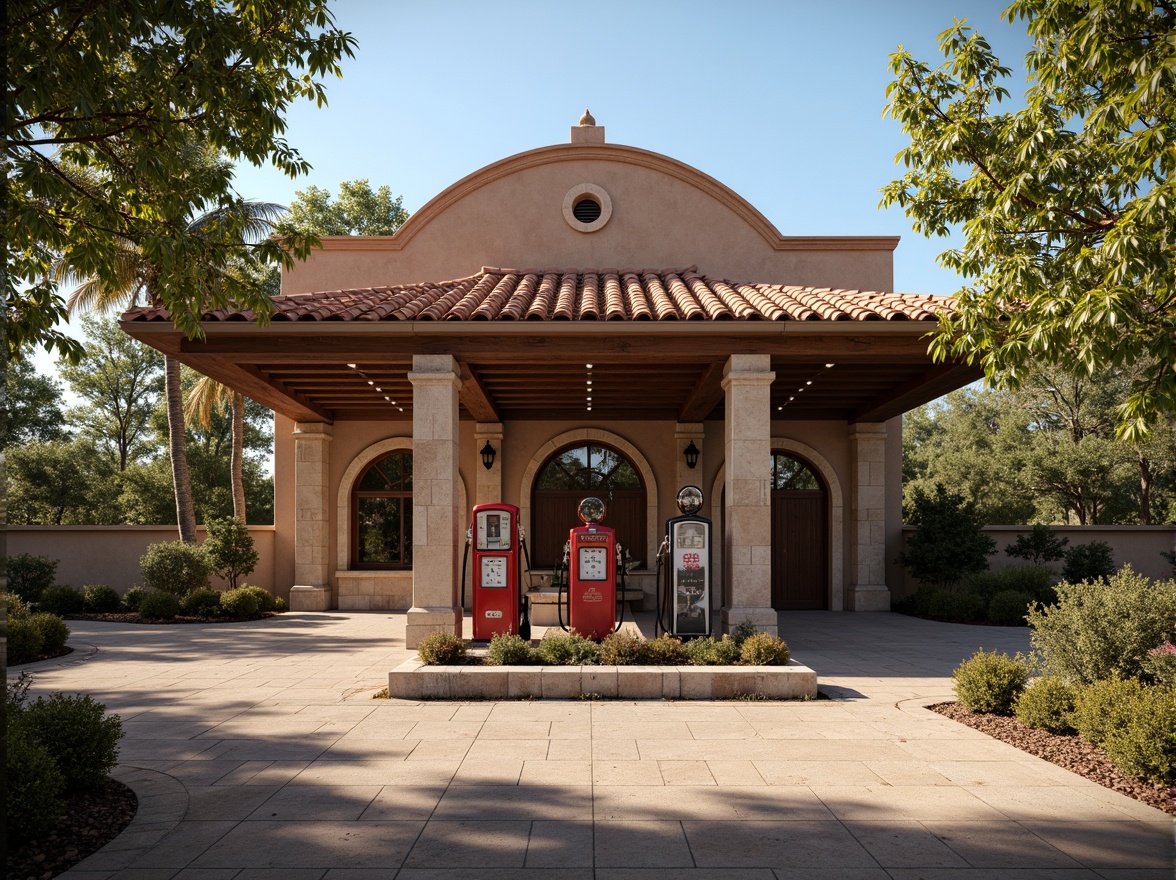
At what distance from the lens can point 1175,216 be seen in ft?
17.8

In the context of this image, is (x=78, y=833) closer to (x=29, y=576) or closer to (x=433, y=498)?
(x=433, y=498)

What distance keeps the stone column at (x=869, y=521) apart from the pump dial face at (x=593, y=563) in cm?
813

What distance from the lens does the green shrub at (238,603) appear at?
15.7 metres

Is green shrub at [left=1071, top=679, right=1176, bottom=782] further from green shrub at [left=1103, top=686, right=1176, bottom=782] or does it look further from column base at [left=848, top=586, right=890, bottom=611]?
column base at [left=848, top=586, right=890, bottom=611]

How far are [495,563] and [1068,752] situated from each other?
6942mm

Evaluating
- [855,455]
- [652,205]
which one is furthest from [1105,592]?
[652,205]

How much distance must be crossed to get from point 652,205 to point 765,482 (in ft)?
27.5

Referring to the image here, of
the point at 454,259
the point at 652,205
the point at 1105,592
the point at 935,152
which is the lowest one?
the point at 1105,592

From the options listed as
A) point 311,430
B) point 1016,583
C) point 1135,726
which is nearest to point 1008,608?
point 1016,583

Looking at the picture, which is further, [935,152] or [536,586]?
[536,586]

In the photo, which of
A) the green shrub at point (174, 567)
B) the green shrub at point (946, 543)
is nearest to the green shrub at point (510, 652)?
the green shrub at point (174, 567)

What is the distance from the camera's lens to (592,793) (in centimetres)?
557

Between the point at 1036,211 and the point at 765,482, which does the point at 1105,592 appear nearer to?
the point at 1036,211

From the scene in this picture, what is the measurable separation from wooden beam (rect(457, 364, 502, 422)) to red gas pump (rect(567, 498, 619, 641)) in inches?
120
